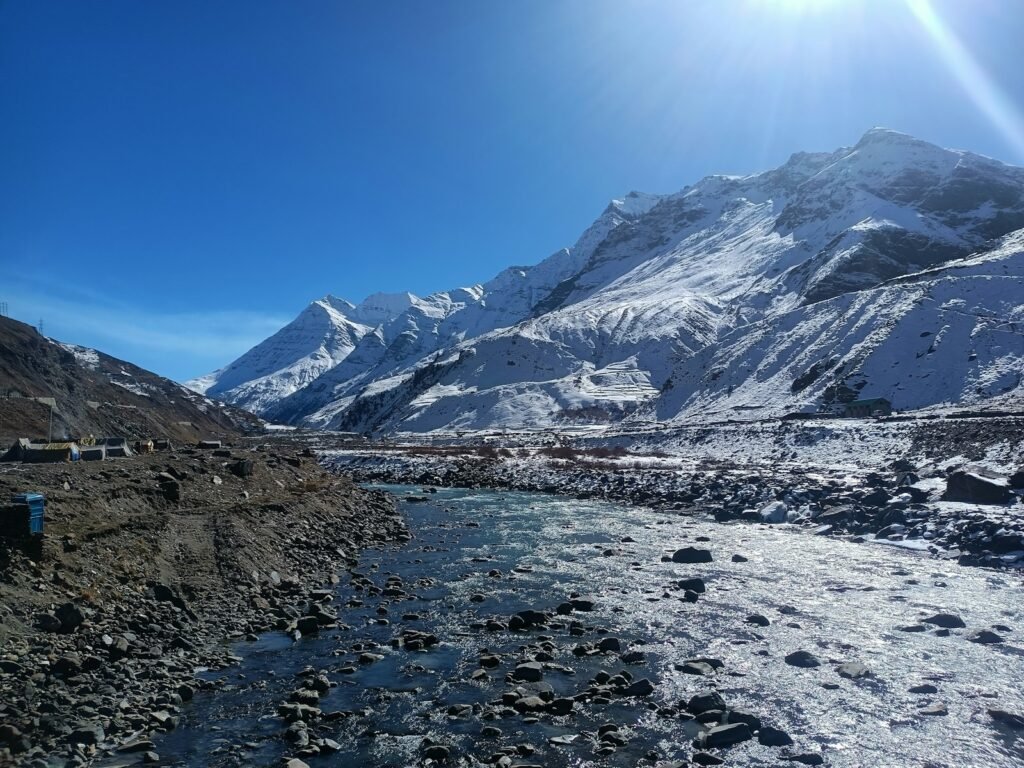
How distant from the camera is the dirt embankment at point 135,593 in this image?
12.4 meters

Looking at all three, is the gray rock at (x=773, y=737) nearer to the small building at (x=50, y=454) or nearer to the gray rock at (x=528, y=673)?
the gray rock at (x=528, y=673)

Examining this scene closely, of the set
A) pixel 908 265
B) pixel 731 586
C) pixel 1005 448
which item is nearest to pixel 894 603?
pixel 731 586

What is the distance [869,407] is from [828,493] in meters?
53.3

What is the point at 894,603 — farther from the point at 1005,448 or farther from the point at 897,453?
the point at 897,453

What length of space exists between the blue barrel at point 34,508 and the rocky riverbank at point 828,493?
101 feet

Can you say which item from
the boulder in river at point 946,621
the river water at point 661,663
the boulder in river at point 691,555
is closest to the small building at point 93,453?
the river water at point 661,663

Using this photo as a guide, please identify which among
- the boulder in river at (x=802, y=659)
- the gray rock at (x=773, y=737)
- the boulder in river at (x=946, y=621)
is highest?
the boulder in river at (x=946, y=621)

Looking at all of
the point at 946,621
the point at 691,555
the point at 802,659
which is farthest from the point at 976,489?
the point at 802,659

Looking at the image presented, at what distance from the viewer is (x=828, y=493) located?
125ft

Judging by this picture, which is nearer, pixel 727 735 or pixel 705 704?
pixel 727 735

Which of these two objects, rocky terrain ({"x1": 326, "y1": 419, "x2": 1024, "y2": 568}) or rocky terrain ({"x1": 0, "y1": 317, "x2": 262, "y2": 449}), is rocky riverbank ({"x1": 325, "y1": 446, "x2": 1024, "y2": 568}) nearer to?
rocky terrain ({"x1": 326, "y1": 419, "x2": 1024, "y2": 568})

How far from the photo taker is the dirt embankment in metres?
12.4

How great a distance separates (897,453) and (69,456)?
58521 mm

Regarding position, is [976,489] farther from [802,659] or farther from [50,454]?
[50,454]
